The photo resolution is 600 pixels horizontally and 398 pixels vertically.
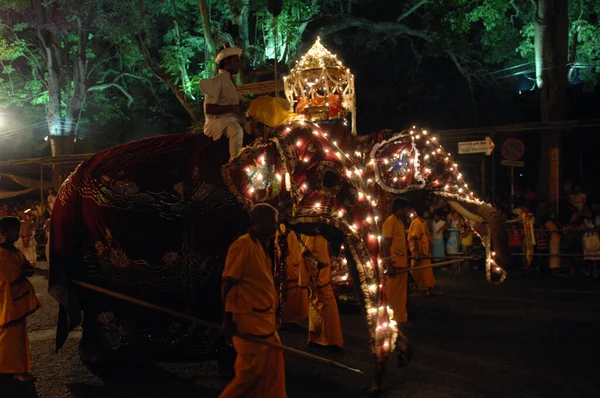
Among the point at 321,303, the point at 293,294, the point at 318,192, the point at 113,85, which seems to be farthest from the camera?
the point at 113,85

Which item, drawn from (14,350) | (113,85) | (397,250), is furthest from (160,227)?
(113,85)

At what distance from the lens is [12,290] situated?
20.1ft

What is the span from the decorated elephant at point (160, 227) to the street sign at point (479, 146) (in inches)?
304

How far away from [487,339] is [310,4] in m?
11.3

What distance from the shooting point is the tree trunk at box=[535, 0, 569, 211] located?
14.1 meters

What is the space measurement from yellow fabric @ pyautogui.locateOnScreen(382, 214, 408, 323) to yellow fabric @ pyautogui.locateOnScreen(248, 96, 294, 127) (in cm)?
315

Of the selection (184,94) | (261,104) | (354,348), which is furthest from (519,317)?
(184,94)

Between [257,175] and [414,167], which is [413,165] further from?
[257,175]

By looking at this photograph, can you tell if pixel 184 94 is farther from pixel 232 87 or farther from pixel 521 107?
pixel 521 107

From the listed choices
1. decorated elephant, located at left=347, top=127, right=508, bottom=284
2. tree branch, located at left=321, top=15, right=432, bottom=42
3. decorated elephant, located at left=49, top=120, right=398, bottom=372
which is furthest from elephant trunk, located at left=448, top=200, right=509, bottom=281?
tree branch, located at left=321, top=15, right=432, bottom=42

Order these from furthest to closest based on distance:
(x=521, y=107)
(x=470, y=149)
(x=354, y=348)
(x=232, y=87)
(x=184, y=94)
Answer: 1. (x=521, y=107)
2. (x=184, y=94)
3. (x=470, y=149)
4. (x=354, y=348)
5. (x=232, y=87)

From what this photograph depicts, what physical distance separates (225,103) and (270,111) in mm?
501

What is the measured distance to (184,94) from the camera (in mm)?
14547

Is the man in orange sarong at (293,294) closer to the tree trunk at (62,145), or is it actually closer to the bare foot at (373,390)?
the bare foot at (373,390)
